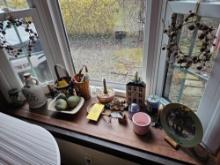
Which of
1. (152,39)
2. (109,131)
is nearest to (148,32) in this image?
(152,39)

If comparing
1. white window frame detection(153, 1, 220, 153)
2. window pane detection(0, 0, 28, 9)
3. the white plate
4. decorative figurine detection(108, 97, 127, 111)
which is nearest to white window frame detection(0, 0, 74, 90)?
window pane detection(0, 0, 28, 9)

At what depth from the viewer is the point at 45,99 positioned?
116cm

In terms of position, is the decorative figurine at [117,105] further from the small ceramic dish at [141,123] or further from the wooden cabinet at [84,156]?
the wooden cabinet at [84,156]

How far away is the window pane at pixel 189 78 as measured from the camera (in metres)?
0.68

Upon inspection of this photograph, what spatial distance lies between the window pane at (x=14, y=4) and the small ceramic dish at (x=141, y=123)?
914 millimetres

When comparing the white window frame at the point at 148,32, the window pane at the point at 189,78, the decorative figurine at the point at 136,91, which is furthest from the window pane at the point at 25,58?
the window pane at the point at 189,78

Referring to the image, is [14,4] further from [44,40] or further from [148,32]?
[148,32]

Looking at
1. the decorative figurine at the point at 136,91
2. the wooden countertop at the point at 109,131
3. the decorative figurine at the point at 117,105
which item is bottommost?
the wooden countertop at the point at 109,131

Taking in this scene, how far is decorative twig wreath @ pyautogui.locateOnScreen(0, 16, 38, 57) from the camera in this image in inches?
37.8

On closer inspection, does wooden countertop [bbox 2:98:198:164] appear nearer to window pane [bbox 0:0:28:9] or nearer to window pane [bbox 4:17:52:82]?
window pane [bbox 4:17:52:82]

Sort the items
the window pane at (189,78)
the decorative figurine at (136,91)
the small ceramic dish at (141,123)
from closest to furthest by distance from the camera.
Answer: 1. the window pane at (189,78)
2. the small ceramic dish at (141,123)
3. the decorative figurine at (136,91)

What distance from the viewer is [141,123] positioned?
2.81ft

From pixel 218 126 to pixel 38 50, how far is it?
1.11m

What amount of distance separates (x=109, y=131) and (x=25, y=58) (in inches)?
30.4
